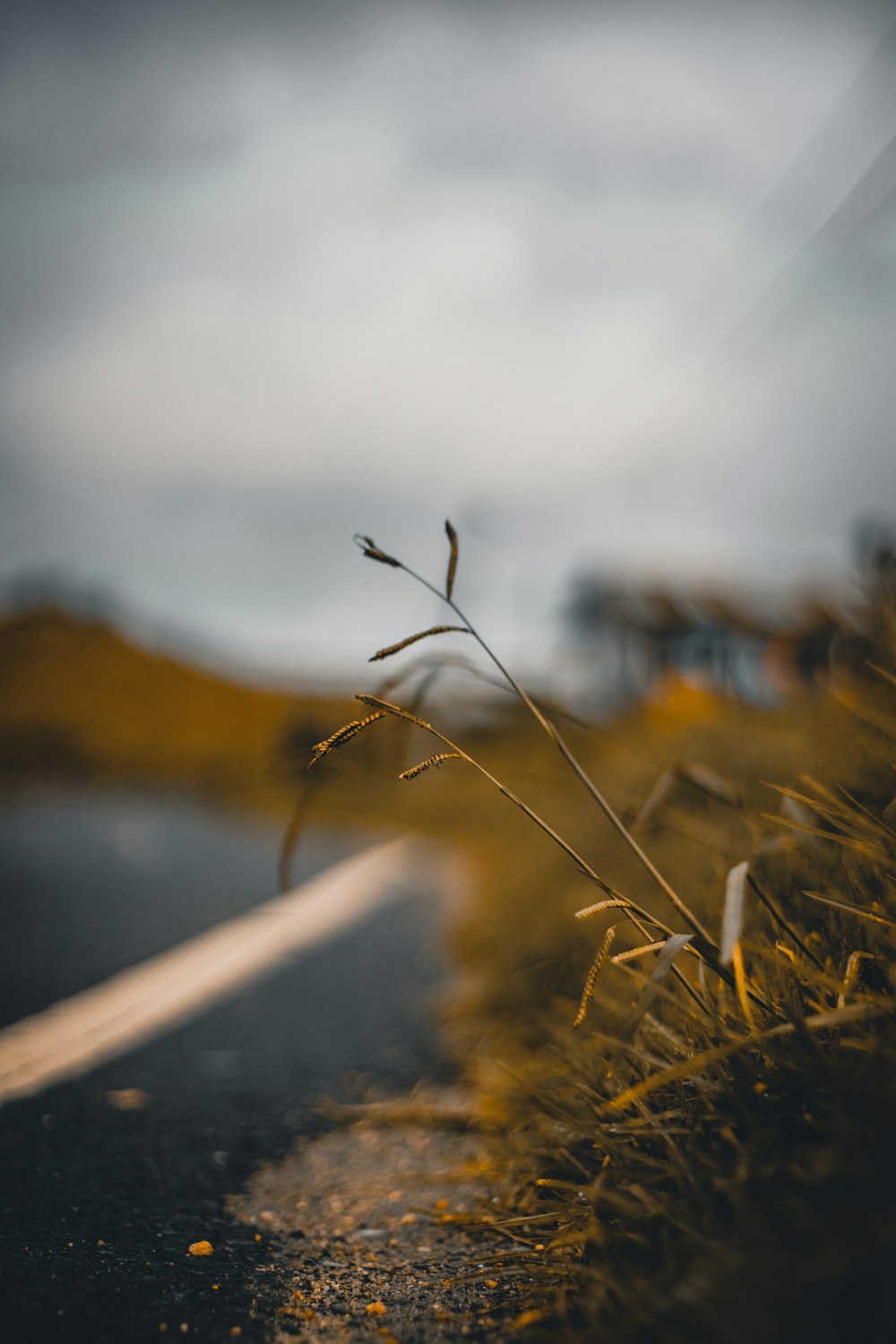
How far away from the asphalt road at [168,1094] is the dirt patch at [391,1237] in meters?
0.06

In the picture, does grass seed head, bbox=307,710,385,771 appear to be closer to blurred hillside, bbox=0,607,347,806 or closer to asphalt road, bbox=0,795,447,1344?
asphalt road, bbox=0,795,447,1344

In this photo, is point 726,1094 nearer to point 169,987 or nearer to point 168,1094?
point 168,1094

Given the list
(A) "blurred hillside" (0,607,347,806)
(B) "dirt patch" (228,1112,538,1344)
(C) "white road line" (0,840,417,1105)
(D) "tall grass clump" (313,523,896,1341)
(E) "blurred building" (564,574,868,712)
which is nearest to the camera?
Answer: (D) "tall grass clump" (313,523,896,1341)

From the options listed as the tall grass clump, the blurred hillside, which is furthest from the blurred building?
the blurred hillside

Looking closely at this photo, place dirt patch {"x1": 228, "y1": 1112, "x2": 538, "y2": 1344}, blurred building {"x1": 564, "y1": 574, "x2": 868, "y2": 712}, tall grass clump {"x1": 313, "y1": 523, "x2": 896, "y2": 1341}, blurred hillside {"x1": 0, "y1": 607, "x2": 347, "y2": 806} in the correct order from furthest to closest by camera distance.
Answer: blurred hillside {"x1": 0, "y1": 607, "x2": 347, "y2": 806} < blurred building {"x1": 564, "y1": 574, "x2": 868, "y2": 712} < dirt patch {"x1": 228, "y1": 1112, "x2": 538, "y2": 1344} < tall grass clump {"x1": 313, "y1": 523, "x2": 896, "y2": 1341}

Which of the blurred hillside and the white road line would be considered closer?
the white road line

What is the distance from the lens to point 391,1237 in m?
1.26

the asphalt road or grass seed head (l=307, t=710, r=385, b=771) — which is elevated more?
grass seed head (l=307, t=710, r=385, b=771)

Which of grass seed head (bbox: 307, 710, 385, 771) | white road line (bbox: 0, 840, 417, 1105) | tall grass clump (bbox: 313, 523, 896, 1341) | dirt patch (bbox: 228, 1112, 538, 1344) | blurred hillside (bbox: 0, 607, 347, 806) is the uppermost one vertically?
grass seed head (bbox: 307, 710, 385, 771)

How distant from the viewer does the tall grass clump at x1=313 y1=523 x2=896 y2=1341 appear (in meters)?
0.73

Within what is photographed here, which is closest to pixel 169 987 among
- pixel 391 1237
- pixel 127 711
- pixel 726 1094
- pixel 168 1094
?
pixel 168 1094

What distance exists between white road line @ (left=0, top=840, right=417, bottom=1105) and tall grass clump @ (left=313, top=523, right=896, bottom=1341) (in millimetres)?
978

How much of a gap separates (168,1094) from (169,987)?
0.80 metres

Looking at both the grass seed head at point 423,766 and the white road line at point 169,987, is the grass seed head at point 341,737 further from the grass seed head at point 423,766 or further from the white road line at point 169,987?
the white road line at point 169,987
